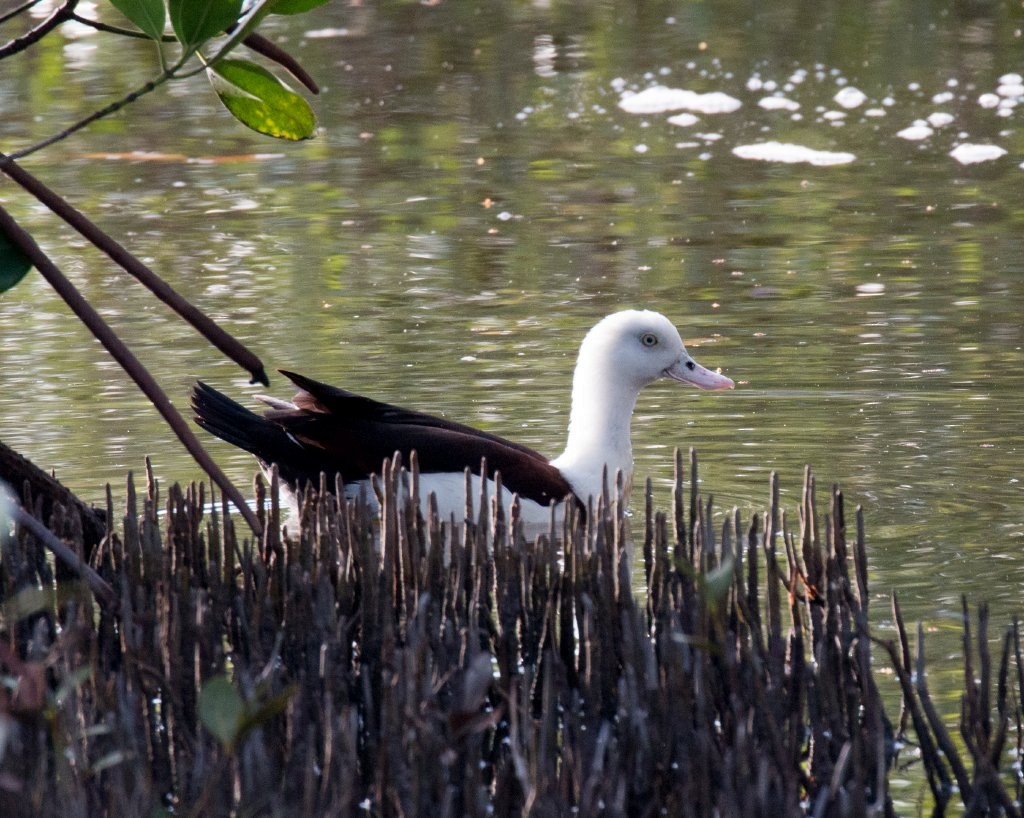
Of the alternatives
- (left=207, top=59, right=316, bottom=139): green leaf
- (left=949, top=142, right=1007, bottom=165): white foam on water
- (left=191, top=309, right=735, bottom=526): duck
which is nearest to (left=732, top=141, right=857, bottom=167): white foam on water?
(left=949, top=142, right=1007, bottom=165): white foam on water

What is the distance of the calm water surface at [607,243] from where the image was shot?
19.7 feet

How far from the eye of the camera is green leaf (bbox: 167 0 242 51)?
2881 mm

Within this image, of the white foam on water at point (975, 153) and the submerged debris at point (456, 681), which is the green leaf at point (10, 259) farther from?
the white foam on water at point (975, 153)

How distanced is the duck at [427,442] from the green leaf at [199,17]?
2.05m

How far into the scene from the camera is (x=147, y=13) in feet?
9.60

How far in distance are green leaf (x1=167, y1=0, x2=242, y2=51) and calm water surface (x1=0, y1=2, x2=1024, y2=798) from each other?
2235 mm

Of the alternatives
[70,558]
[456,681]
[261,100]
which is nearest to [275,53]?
[261,100]

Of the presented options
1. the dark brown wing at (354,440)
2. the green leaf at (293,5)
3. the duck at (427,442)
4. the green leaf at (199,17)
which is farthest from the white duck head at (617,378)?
the green leaf at (199,17)

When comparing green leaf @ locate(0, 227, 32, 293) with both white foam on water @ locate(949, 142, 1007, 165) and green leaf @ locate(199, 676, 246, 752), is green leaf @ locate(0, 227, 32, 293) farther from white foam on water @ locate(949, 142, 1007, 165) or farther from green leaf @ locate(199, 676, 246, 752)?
white foam on water @ locate(949, 142, 1007, 165)

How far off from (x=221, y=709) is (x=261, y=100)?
4.82 ft

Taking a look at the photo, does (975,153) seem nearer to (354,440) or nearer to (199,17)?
(354,440)

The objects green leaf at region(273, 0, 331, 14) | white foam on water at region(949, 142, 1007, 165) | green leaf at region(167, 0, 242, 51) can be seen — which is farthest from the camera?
white foam on water at region(949, 142, 1007, 165)

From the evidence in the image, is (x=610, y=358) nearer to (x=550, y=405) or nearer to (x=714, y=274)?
(x=550, y=405)

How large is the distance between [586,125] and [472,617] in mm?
9336
